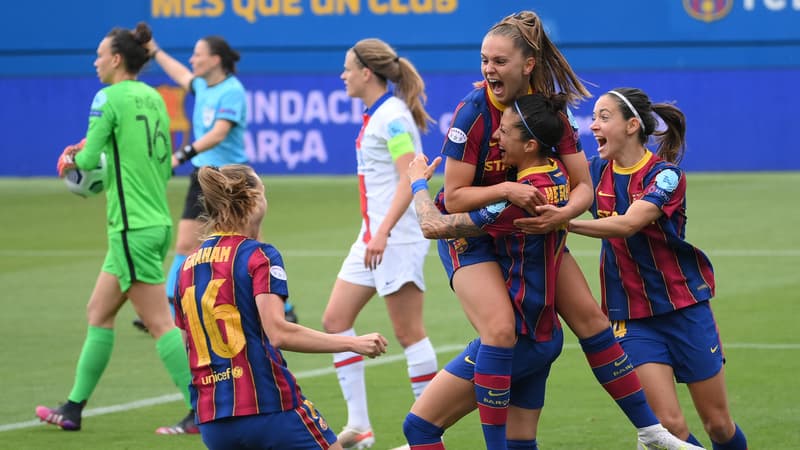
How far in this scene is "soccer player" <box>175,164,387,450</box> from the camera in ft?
17.5

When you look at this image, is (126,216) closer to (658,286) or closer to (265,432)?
(265,432)

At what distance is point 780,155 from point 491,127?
75.3 ft

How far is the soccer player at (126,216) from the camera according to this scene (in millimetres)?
8164

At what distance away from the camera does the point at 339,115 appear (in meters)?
28.0

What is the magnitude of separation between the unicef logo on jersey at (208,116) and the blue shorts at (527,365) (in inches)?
244

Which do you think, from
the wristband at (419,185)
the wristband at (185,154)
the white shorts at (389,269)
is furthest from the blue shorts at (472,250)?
the wristband at (185,154)

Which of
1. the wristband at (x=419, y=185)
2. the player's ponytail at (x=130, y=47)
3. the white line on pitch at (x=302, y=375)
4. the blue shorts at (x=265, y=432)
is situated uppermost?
the player's ponytail at (x=130, y=47)

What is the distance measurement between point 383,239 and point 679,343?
1.88m

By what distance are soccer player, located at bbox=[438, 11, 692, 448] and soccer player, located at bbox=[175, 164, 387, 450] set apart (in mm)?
678

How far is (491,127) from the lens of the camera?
19.3 feet

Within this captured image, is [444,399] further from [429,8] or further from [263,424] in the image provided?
[429,8]

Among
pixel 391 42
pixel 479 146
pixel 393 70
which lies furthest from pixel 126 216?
pixel 391 42

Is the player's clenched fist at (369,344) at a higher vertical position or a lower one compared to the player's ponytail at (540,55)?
lower

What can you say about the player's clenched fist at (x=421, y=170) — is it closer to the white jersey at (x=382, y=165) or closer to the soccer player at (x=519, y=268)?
the soccer player at (x=519, y=268)
